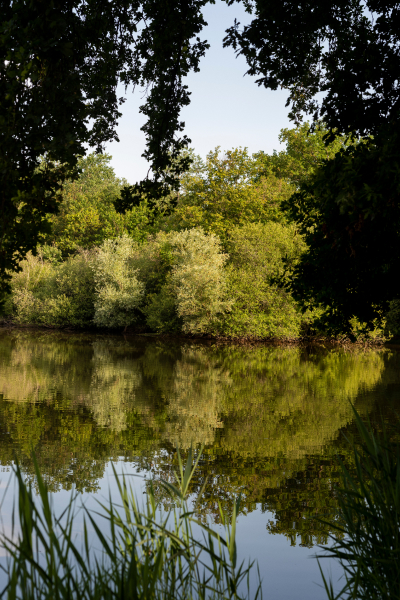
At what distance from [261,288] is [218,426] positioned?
19.6 meters

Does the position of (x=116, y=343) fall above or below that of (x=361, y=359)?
above

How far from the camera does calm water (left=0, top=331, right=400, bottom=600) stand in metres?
7.44

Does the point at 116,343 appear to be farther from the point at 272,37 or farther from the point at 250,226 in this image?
the point at 272,37

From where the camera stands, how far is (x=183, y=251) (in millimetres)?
32562

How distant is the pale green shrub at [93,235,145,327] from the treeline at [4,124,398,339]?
0.07m

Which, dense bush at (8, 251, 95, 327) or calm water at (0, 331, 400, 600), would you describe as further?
dense bush at (8, 251, 95, 327)

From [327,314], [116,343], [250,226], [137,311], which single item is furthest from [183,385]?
[137,311]

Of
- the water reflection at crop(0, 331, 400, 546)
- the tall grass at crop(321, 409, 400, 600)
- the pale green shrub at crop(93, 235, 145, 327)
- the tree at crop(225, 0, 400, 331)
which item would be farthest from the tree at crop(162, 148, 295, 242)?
the tall grass at crop(321, 409, 400, 600)

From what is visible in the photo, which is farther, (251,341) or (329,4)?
(251,341)

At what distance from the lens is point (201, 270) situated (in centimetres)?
3164

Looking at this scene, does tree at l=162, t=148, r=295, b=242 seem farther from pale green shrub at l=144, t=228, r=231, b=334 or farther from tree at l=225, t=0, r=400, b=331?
tree at l=225, t=0, r=400, b=331

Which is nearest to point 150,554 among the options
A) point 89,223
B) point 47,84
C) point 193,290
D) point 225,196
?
point 47,84

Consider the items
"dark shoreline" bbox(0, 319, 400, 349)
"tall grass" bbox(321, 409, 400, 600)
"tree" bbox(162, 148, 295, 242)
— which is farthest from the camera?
"tree" bbox(162, 148, 295, 242)

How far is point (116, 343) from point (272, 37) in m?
23.7
